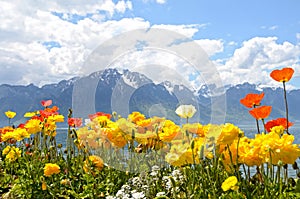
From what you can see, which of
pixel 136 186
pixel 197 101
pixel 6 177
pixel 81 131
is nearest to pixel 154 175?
pixel 136 186

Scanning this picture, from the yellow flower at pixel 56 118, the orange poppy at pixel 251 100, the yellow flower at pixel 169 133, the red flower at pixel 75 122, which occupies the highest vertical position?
the orange poppy at pixel 251 100

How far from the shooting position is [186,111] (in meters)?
3.31

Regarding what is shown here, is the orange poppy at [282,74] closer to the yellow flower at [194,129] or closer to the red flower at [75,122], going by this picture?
the yellow flower at [194,129]

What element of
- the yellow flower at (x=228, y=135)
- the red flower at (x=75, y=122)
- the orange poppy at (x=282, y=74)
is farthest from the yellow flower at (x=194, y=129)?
the red flower at (x=75, y=122)

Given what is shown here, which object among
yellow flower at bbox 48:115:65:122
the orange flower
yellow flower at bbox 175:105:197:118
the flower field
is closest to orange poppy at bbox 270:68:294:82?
the flower field

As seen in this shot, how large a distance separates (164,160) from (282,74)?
Result: 1344mm

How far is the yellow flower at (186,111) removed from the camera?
3.29 meters

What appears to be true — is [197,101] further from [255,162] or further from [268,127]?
[255,162]

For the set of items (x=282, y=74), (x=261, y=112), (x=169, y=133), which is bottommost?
(x=169, y=133)

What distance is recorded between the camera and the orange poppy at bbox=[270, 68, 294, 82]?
2773mm

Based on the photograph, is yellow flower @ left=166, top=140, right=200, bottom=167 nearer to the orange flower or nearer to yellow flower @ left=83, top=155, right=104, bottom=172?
the orange flower

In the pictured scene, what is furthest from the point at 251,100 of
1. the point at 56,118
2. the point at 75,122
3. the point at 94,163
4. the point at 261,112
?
the point at 56,118

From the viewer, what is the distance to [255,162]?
7.50 feet

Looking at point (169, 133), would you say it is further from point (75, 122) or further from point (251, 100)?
point (75, 122)
